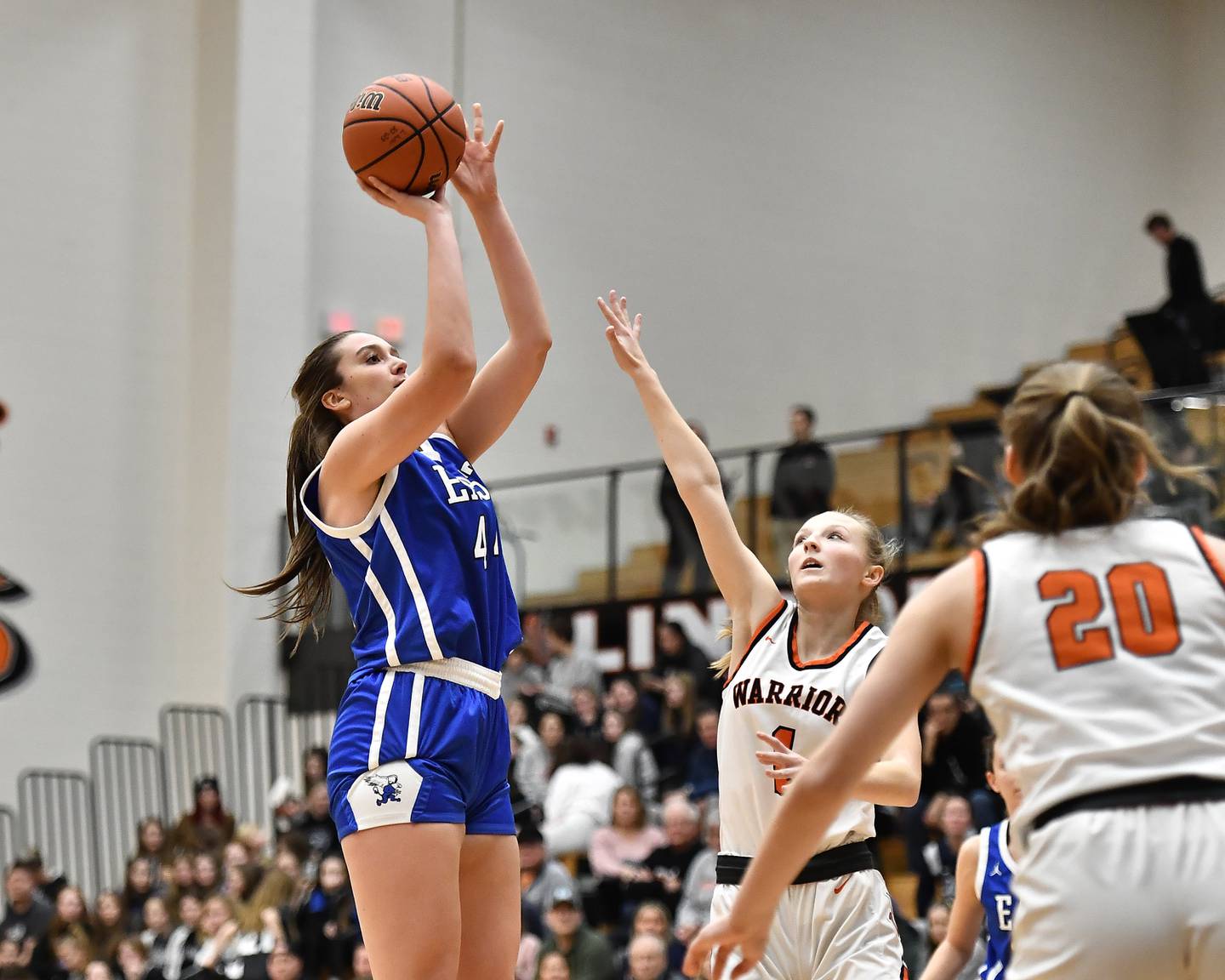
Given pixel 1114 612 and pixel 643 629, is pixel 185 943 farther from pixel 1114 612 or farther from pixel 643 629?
pixel 1114 612

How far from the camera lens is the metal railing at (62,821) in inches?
584

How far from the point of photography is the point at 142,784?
15.4 metres

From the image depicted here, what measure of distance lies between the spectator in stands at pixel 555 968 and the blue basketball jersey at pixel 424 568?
20.4ft

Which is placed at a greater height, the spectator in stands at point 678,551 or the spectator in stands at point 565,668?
the spectator in stands at point 678,551

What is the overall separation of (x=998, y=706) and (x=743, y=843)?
74.8 inches

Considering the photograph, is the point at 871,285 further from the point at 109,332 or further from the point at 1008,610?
the point at 1008,610

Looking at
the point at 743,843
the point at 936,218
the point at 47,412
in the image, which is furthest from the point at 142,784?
the point at 743,843

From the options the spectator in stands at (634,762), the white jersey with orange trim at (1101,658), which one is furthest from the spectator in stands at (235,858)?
the white jersey with orange trim at (1101,658)

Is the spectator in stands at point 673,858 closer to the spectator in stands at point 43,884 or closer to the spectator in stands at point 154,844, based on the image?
the spectator in stands at point 154,844

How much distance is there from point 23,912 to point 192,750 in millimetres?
2490

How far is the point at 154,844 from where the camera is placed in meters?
14.0

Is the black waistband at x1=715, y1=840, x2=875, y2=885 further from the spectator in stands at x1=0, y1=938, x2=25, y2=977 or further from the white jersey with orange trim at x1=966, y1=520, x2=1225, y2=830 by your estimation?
the spectator in stands at x1=0, y1=938, x2=25, y2=977

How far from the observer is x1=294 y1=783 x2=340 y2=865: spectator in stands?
495 inches

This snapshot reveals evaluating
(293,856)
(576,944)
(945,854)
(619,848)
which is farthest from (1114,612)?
(293,856)
